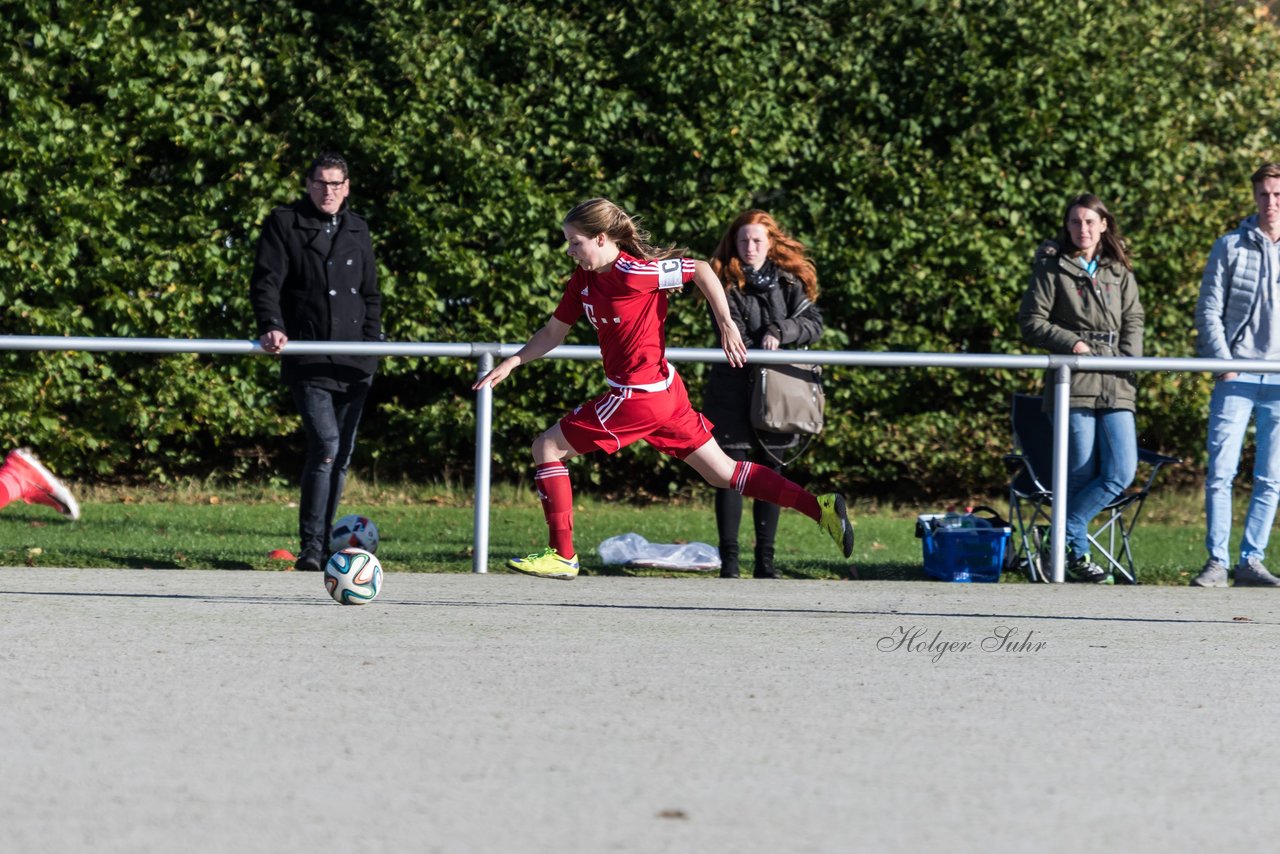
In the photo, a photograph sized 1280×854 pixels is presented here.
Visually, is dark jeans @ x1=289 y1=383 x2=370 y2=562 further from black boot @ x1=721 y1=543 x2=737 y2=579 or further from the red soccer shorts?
black boot @ x1=721 y1=543 x2=737 y2=579

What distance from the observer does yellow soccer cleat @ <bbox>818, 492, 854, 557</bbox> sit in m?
7.21

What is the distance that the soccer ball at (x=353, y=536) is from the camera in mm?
8883

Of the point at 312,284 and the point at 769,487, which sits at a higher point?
the point at 312,284

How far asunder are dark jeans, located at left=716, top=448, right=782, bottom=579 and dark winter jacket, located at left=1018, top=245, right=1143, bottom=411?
5.31 feet

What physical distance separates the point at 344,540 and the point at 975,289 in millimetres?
5591

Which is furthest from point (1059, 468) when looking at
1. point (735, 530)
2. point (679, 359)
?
point (679, 359)

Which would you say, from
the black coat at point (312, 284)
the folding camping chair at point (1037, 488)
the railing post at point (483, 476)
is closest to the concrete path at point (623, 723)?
the railing post at point (483, 476)

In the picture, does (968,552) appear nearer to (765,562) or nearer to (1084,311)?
(765,562)

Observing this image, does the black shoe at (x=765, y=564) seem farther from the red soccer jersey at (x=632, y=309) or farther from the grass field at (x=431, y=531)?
the red soccer jersey at (x=632, y=309)

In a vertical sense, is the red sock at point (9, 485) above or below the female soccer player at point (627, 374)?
below

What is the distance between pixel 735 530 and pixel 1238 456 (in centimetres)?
249

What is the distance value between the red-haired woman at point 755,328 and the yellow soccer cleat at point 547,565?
147 cm

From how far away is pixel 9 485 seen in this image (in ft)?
23.6

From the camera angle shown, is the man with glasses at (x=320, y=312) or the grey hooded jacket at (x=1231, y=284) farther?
the grey hooded jacket at (x=1231, y=284)
